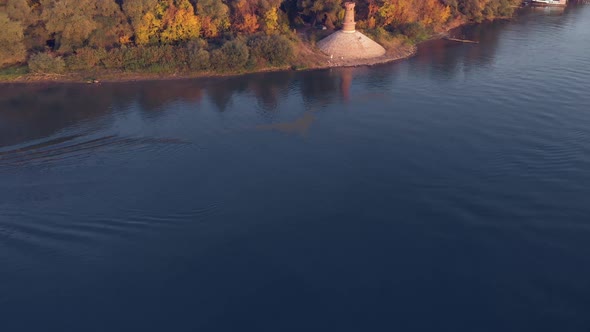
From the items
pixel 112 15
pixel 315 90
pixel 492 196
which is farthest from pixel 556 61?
pixel 112 15

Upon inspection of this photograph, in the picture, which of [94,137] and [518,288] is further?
[94,137]

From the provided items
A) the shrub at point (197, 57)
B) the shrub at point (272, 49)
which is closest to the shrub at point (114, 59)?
the shrub at point (197, 57)

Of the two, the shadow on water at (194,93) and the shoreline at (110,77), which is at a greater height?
the shoreline at (110,77)

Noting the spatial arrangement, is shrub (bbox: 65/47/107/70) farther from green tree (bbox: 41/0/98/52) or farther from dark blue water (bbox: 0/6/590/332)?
dark blue water (bbox: 0/6/590/332)


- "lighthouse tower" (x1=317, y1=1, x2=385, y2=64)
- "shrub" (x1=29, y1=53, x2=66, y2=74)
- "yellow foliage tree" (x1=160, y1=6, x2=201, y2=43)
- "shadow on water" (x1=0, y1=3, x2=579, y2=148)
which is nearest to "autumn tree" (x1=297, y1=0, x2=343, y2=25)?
"lighthouse tower" (x1=317, y1=1, x2=385, y2=64)

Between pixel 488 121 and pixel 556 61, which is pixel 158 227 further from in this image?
pixel 556 61

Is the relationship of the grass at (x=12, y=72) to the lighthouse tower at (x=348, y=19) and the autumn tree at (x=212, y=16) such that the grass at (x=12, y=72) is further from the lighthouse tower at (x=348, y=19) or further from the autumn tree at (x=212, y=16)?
the lighthouse tower at (x=348, y=19)

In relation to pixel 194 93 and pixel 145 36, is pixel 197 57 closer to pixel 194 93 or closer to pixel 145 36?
pixel 194 93
